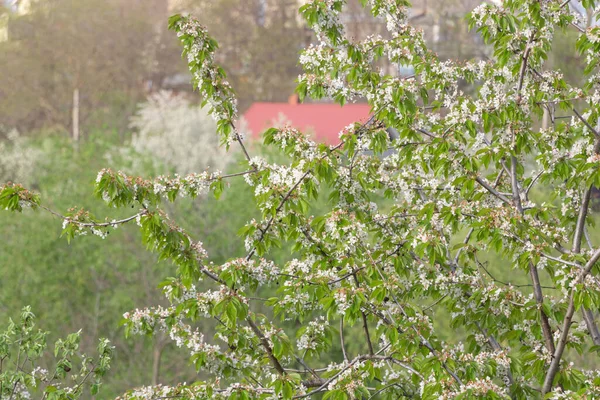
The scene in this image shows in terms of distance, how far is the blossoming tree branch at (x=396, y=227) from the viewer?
13.4 feet

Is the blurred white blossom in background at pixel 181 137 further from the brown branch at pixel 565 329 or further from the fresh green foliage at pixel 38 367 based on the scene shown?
the brown branch at pixel 565 329

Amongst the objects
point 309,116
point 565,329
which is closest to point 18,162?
point 309,116

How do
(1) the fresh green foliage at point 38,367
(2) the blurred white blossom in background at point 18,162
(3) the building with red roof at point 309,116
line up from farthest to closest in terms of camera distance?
(3) the building with red roof at point 309,116
(2) the blurred white blossom in background at point 18,162
(1) the fresh green foliage at point 38,367

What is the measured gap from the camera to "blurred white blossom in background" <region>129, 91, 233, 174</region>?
3078cm

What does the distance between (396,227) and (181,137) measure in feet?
97.7

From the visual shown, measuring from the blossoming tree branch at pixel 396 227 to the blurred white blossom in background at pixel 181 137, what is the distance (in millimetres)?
23795

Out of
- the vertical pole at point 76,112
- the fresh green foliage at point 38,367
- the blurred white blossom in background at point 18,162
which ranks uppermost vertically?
the vertical pole at point 76,112

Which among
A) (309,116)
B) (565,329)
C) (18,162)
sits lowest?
(565,329)

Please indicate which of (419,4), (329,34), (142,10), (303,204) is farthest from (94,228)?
(142,10)

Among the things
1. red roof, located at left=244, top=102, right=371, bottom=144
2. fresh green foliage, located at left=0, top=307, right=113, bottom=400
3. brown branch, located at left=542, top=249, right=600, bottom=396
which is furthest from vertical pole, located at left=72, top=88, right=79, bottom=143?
brown branch, located at left=542, top=249, right=600, bottom=396

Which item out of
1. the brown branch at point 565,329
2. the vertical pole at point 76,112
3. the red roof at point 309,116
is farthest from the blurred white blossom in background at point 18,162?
the brown branch at point 565,329

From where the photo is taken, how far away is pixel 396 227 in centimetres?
552

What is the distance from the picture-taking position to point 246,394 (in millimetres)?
3863

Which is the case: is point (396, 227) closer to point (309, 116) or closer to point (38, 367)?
point (38, 367)
